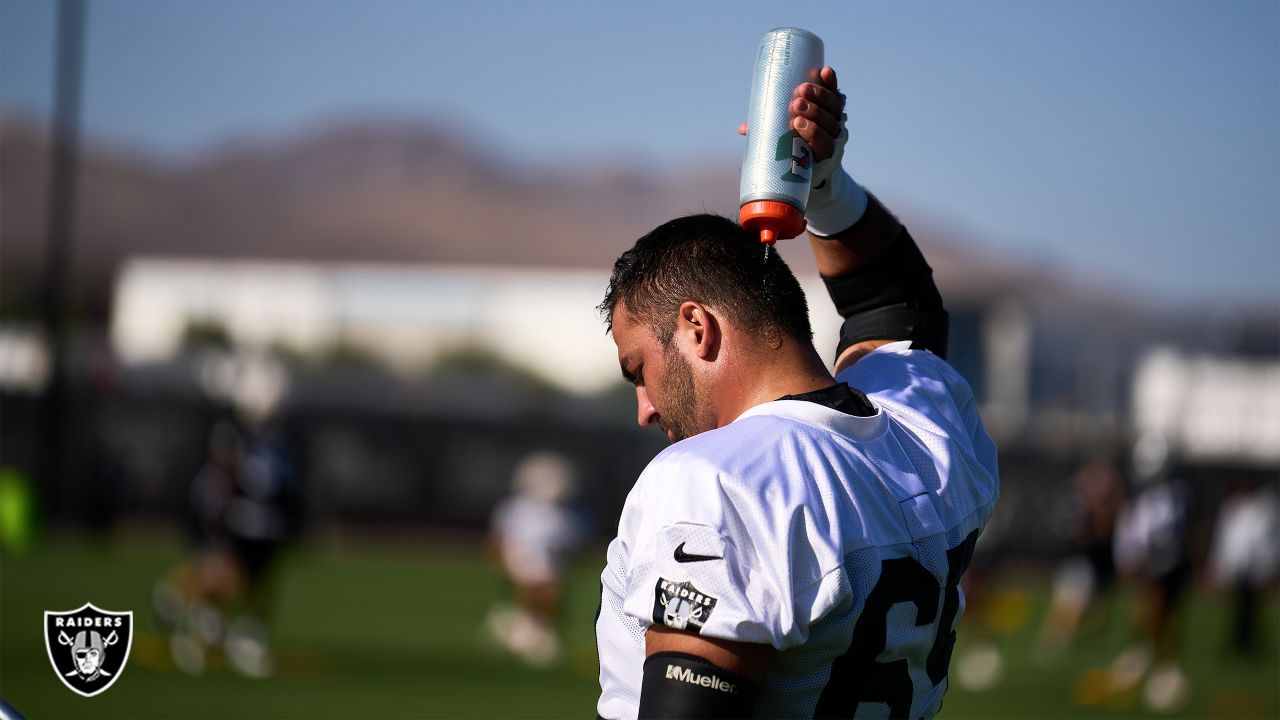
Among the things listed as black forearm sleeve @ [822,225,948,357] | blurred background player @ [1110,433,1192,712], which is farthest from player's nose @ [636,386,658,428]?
blurred background player @ [1110,433,1192,712]

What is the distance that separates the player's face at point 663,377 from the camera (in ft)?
8.14

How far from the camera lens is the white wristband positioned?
9.32 ft

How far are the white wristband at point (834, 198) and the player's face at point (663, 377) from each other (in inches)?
22.9

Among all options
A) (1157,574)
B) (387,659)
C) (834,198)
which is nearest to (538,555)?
(387,659)

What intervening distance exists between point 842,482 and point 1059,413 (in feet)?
144

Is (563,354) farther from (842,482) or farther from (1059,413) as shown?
(842,482)

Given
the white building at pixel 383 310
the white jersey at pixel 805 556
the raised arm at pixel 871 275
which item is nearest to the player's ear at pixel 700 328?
the white jersey at pixel 805 556

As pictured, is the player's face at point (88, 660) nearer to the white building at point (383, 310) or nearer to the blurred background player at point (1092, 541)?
the blurred background player at point (1092, 541)

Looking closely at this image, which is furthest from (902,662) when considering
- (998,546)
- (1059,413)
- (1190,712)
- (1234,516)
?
(1059,413)

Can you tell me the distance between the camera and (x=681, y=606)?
6.88 feet

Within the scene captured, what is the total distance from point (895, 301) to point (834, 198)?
1.04 feet

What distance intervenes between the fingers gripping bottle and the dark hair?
0.08 metres

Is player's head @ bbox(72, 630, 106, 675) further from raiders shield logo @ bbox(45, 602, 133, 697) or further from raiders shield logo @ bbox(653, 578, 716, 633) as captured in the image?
raiders shield logo @ bbox(653, 578, 716, 633)

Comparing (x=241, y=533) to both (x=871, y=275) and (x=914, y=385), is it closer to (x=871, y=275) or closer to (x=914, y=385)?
(x=871, y=275)
